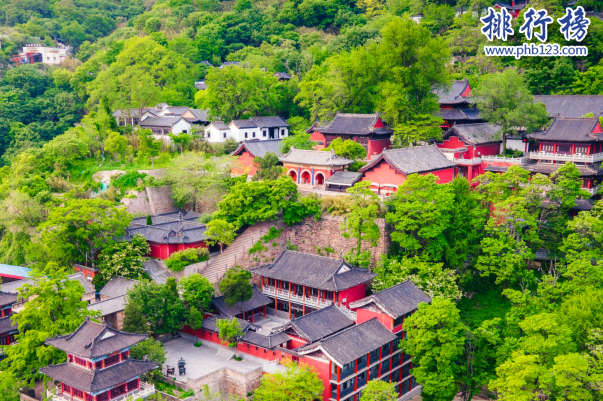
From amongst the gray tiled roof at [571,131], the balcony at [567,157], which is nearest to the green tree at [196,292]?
the balcony at [567,157]

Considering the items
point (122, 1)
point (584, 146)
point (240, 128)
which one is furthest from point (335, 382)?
point (122, 1)

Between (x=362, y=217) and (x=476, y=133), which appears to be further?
(x=476, y=133)

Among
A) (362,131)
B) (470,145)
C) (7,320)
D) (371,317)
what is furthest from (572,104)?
(7,320)

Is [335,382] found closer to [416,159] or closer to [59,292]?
[59,292]

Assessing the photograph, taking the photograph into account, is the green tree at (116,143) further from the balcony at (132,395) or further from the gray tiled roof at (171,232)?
the balcony at (132,395)

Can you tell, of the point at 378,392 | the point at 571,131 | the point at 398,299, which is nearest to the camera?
the point at 378,392

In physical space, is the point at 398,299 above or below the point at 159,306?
above

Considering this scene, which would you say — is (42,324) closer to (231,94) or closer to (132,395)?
(132,395)
